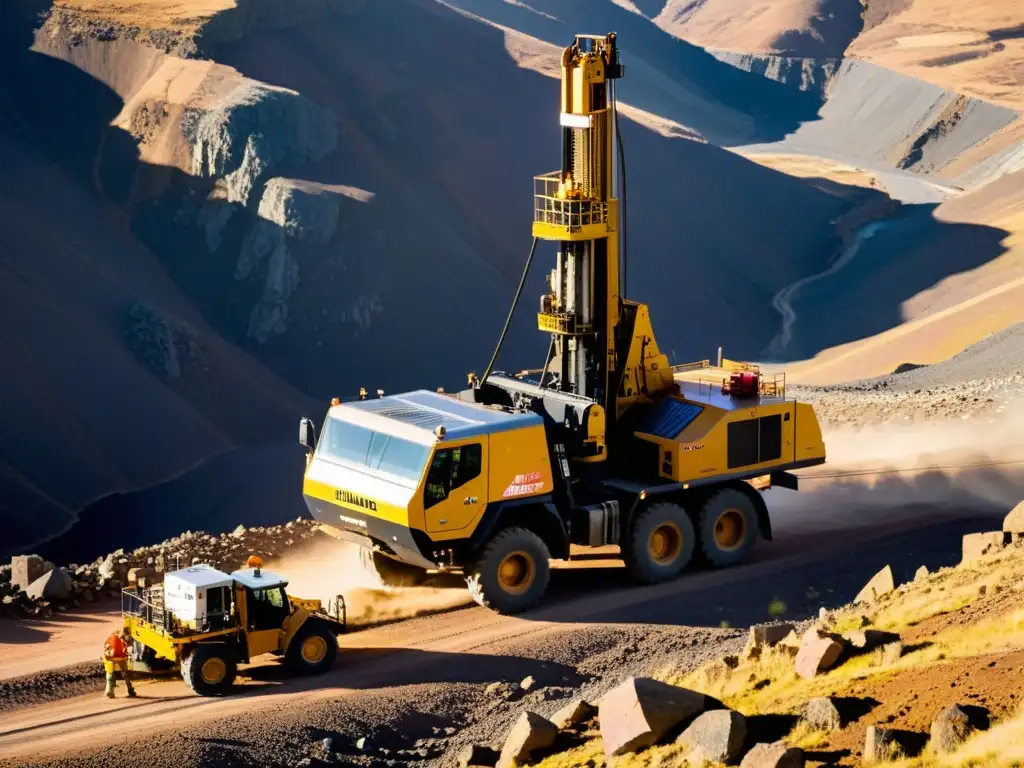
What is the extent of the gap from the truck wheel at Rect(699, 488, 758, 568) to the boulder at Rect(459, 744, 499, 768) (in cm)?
833

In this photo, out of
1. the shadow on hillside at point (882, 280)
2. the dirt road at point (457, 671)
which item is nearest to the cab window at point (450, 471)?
the dirt road at point (457, 671)

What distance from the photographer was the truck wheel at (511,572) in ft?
77.4

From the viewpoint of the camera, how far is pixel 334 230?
60500mm

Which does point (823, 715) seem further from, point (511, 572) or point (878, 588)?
point (511, 572)

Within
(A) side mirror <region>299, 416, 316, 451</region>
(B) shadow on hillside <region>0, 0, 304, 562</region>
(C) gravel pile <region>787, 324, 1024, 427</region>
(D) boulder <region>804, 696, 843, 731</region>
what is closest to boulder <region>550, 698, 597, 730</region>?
(D) boulder <region>804, 696, 843, 731</region>

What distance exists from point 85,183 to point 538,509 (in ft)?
143

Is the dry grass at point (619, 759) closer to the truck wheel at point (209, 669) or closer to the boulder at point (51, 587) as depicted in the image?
the truck wheel at point (209, 669)

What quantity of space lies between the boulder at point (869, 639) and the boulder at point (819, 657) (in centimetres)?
23

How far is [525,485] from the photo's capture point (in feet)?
78.1

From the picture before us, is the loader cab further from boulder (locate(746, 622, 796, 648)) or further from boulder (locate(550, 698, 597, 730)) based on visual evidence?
boulder (locate(746, 622, 796, 648))

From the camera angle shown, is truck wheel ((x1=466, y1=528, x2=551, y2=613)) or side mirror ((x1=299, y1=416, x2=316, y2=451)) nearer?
truck wheel ((x1=466, y1=528, x2=551, y2=613))

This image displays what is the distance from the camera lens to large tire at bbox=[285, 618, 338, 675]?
69.5ft

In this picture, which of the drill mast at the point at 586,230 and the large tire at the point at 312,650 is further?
the drill mast at the point at 586,230

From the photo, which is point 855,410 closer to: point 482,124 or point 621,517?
point 621,517
